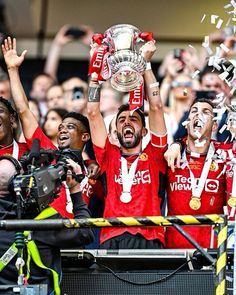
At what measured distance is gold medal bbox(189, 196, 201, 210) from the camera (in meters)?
9.48

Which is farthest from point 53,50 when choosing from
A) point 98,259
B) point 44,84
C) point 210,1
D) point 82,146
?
point 98,259

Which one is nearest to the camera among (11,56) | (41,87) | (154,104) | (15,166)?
(15,166)

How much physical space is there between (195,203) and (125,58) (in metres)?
1.30

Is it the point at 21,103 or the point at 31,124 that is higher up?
the point at 21,103

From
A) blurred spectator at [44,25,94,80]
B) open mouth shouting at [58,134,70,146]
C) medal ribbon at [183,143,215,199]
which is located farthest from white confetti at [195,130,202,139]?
blurred spectator at [44,25,94,80]

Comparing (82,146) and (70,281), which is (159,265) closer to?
(70,281)

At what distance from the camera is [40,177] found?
7.79m

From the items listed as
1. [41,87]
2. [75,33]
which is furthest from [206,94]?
[75,33]

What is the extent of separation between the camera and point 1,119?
991 centimetres

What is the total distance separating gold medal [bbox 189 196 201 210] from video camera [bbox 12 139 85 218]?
1.54 meters

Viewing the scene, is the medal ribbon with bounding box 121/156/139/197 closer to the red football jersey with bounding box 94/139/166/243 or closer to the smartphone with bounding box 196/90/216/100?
the red football jersey with bounding box 94/139/166/243

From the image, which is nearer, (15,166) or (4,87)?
(15,166)

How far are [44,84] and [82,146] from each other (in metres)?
3.53

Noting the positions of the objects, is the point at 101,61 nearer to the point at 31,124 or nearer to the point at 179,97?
A: the point at 31,124
